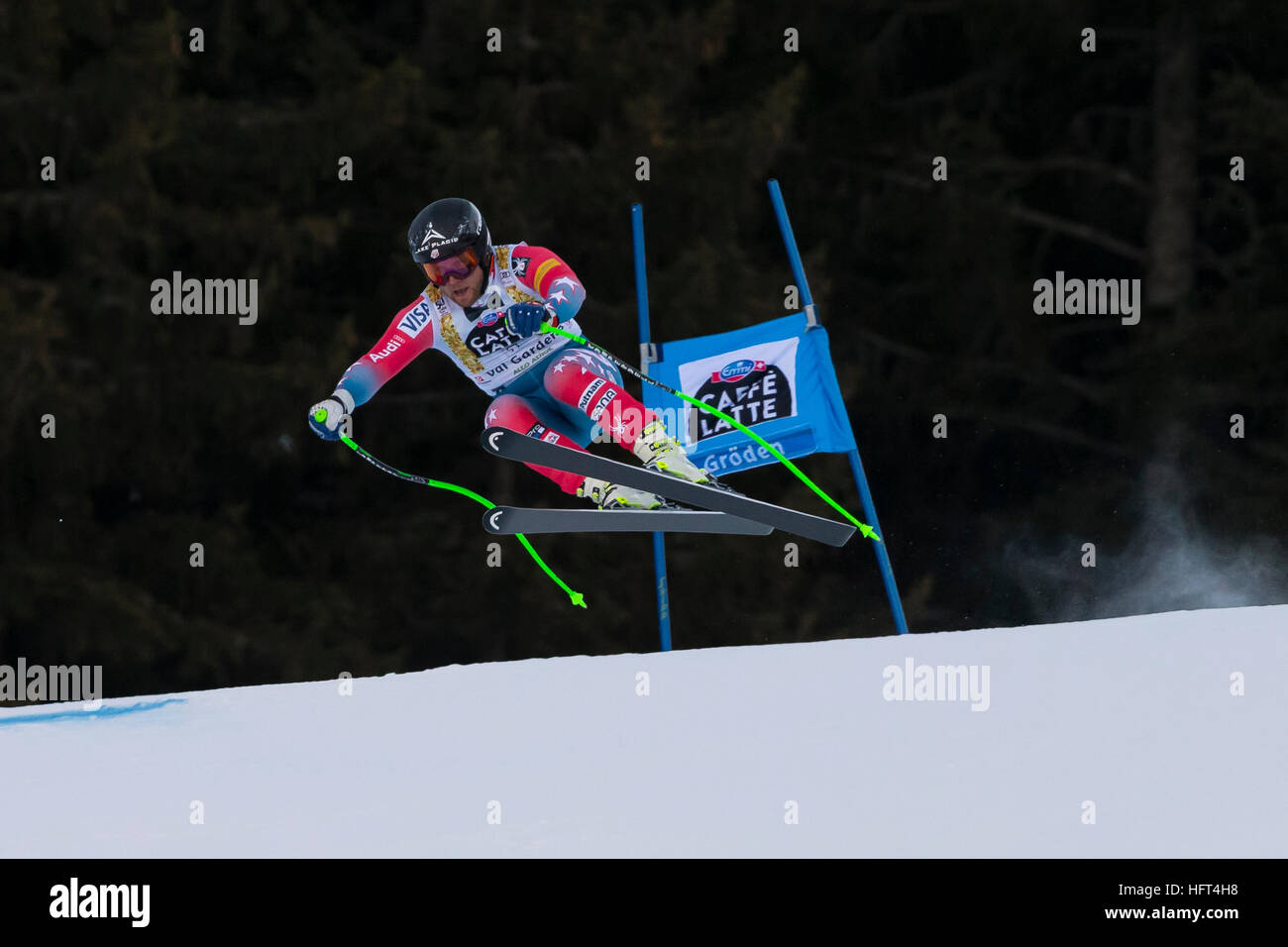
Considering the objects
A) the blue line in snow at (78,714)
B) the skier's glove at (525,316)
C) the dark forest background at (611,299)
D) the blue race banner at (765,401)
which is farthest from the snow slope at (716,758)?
the dark forest background at (611,299)

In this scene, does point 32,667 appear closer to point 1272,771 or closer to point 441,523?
point 441,523

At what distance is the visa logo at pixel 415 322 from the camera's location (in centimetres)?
659

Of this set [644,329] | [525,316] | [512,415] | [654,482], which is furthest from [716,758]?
[644,329]

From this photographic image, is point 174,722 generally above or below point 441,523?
below

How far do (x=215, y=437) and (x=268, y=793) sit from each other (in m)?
6.61

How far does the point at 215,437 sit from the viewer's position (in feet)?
39.7

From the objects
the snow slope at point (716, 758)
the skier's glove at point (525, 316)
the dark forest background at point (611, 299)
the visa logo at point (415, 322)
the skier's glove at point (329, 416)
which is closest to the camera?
the snow slope at point (716, 758)

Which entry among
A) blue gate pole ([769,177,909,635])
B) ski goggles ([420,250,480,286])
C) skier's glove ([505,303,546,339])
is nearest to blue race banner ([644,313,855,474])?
blue gate pole ([769,177,909,635])

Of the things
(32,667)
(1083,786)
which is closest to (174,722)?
(1083,786)

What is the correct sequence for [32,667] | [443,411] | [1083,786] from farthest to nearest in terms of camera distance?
[443,411] < [32,667] < [1083,786]

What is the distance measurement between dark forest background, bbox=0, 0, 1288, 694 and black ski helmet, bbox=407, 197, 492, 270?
507cm

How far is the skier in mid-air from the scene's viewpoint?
6.31m

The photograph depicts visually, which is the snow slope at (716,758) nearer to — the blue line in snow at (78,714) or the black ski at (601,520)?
the blue line in snow at (78,714)

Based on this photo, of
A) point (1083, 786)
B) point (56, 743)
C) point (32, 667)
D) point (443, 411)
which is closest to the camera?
point (1083, 786)
